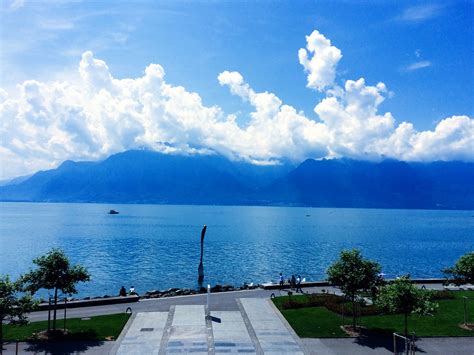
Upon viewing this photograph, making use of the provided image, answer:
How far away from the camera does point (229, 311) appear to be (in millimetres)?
35812

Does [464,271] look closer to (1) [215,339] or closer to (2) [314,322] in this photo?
(2) [314,322]

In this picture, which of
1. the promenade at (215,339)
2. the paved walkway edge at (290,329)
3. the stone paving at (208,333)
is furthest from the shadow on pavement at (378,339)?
the stone paving at (208,333)

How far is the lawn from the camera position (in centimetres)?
2989

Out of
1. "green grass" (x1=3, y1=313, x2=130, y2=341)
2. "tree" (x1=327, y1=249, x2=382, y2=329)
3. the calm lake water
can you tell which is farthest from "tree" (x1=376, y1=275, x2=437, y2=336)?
the calm lake water

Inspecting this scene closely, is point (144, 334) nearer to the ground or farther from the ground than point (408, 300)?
nearer to the ground

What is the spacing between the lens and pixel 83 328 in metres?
30.8

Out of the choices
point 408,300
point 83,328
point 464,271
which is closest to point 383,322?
point 464,271

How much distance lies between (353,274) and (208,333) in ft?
36.1

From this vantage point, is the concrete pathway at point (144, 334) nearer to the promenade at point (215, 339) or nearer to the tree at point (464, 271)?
the promenade at point (215, 339)

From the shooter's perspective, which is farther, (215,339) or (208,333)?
(208,333)

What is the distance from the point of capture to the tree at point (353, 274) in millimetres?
31078

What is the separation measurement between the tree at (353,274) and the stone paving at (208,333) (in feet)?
16.6

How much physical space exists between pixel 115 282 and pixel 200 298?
116ft

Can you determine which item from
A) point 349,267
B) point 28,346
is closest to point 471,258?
point 349,267
